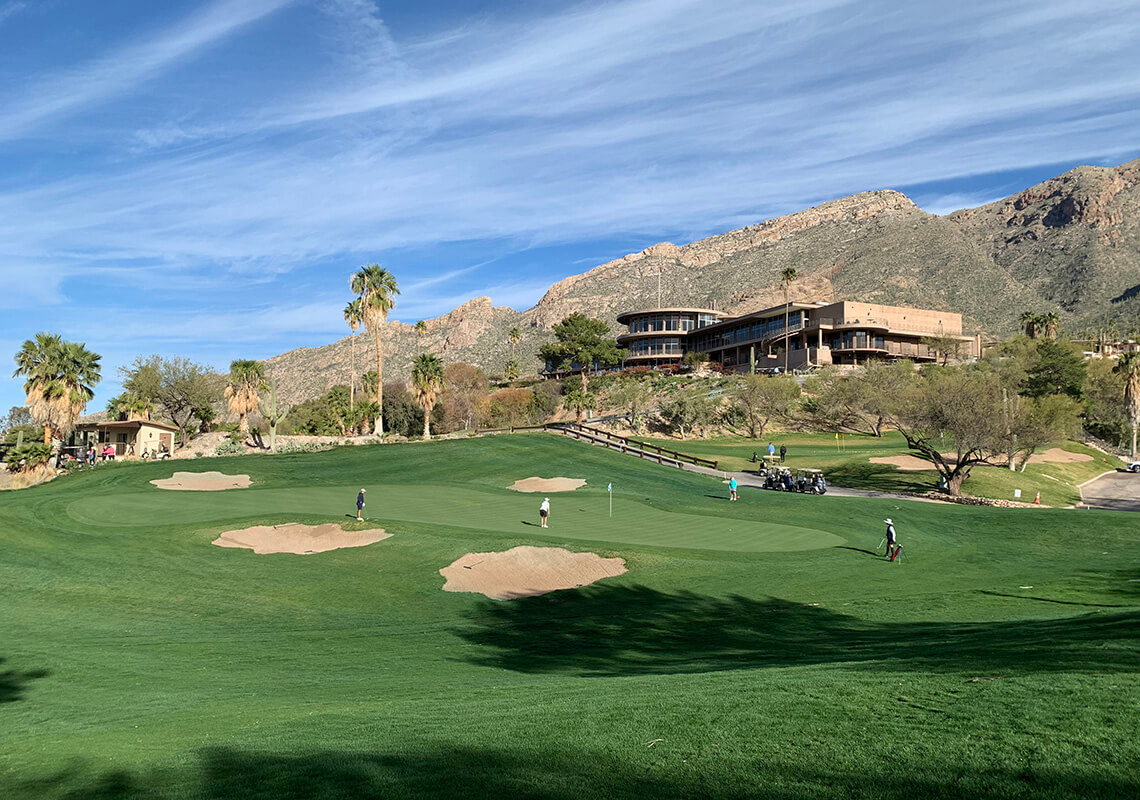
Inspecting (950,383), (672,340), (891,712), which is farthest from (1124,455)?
(891,712)

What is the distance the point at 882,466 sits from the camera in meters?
59.0

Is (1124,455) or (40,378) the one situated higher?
(40,378)

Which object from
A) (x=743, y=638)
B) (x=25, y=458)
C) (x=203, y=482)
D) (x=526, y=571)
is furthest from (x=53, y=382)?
(x=743, y=638)

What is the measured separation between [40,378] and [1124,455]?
112 meters

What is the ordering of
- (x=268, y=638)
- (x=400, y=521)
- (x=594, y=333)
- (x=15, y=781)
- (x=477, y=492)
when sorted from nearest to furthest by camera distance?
(x=15, y=781)
(x=268, y=638)
(x=400, y=521)
(x=477, y=492)
(x=594, y=333)

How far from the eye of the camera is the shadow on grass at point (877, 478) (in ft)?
175

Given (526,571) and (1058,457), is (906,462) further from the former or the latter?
(526,571)

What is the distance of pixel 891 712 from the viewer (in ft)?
27.9

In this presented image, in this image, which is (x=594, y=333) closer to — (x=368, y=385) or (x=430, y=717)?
(x=368, y=385)

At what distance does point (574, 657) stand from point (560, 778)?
9.22 m

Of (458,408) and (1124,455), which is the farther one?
(458,408)

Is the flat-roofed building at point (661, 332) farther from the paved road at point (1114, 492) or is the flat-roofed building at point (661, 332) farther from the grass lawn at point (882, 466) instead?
the paved road at point (1114, 492)

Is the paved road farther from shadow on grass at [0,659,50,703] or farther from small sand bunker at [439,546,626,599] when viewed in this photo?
shadow on grass at [0,659,50,703]

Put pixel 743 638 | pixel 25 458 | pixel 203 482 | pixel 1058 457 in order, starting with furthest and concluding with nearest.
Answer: pixel 1058 457, pixel 25 458, pixel 203 482, pixel 743 638
